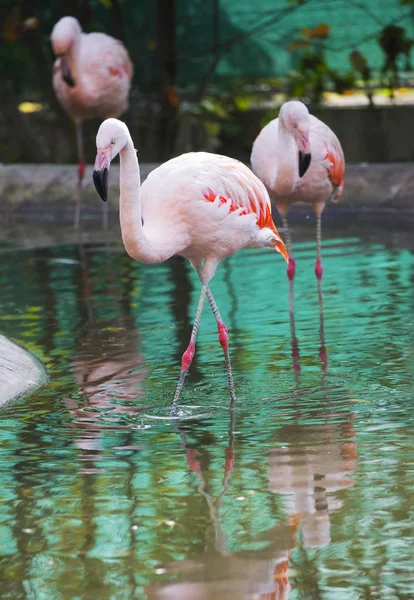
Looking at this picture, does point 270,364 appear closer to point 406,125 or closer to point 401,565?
point 401,565

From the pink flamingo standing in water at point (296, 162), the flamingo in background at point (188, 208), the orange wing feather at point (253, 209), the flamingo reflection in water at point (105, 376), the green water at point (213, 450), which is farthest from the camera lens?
the pink flamingo standing in water at point (296, 162)

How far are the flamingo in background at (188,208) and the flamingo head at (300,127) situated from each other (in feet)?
2.43

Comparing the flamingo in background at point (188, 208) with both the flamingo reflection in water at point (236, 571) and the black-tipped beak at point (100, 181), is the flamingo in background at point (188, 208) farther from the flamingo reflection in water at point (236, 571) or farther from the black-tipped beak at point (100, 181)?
the flamingo reflection in water at point (236, 571)

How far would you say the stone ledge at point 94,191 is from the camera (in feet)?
32.5

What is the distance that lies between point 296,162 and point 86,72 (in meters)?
4.53

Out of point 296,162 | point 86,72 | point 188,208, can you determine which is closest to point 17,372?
point 188,208

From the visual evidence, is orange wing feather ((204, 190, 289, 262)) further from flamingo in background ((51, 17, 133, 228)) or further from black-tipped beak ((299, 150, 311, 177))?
flamingo in background ((51, 17, 133, 228))

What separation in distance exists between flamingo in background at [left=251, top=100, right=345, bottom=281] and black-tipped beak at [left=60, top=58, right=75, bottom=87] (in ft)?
12.8

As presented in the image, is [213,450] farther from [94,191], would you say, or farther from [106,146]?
[94,191]

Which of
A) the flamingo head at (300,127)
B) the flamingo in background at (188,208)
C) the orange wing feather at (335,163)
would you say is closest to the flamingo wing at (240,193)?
the flamingo in background at (188,208)

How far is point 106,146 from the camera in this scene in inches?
173

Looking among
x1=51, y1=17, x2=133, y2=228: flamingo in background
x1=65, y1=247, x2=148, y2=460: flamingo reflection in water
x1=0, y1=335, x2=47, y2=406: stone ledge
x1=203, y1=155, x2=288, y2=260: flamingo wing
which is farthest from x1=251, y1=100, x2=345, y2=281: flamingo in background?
x1=51, y1=17, x2=133, y2=228: flamingo in background

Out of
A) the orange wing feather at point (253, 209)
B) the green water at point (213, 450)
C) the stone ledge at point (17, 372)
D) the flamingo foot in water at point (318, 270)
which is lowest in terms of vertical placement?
the green water at point (213, 450)

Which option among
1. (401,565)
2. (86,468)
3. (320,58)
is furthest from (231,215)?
(320,58)
